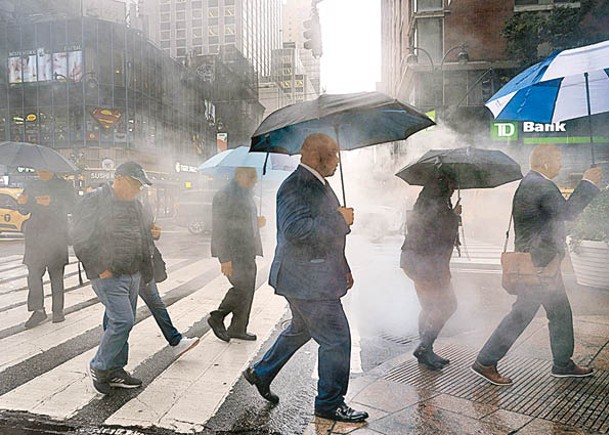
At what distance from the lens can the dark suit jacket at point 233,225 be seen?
12.6ft

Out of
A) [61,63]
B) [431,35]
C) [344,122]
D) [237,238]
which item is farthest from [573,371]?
[61,63]

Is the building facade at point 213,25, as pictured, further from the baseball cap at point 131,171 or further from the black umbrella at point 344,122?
the black umbrella at point 344,122

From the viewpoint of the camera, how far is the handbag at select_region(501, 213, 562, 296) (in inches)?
109

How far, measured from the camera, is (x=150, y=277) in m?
3.16

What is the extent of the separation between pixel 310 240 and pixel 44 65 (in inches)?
852

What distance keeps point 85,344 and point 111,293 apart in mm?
1432

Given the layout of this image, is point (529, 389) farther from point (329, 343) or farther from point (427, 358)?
point (329, 343)

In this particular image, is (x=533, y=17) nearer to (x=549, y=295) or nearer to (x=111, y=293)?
(x=549, y=295)

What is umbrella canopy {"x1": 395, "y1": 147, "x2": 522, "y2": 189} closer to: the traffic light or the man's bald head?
the man's bald head

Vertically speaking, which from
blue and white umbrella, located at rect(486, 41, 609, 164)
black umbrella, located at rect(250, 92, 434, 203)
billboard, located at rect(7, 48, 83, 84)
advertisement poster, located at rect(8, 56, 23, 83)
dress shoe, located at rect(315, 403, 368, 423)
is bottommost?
dress shoe, located at rect(315, 403, 368, 423)

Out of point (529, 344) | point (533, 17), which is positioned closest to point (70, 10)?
point (533, 17)

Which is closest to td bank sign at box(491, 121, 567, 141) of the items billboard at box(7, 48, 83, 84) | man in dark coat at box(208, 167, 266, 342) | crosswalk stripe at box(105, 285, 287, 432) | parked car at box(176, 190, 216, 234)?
parked car at box(176, 190, 216, 234)

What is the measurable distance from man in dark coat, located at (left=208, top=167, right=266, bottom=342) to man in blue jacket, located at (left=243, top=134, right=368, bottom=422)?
4.64 ft

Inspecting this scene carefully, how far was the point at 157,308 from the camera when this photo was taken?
3551mm
